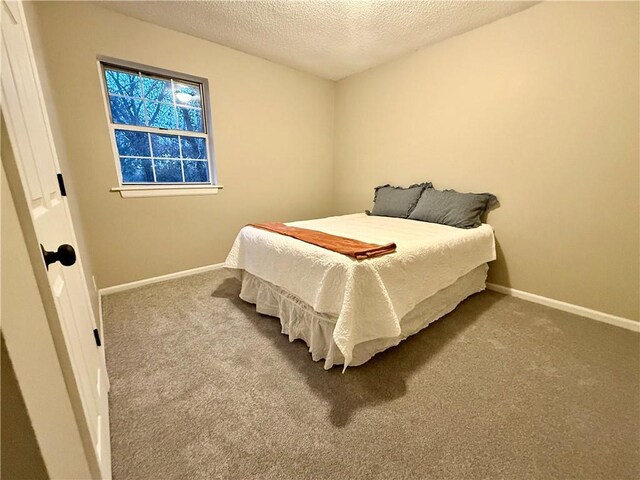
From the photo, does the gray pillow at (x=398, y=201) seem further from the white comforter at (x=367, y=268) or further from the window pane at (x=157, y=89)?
the window pane at (x=157, y=89)

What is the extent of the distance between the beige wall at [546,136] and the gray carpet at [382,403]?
520mm

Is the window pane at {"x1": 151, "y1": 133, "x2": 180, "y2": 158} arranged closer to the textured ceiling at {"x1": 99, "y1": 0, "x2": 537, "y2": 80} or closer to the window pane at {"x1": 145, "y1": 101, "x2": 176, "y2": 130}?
the window pane at {"x1": 145, "y1": 101, "x2": 176, "y2": 130}

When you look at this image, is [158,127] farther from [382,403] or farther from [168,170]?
[382,403]

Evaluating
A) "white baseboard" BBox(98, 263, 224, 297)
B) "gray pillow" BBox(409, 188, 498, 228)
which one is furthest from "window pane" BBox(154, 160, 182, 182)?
"gray pillow" BBox(409, 188, 498, 228)

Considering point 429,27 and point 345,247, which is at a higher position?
point 429,27

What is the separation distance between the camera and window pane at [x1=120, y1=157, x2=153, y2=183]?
2.55 m

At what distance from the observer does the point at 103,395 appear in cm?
121

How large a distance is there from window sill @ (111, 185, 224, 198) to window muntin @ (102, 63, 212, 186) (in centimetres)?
12

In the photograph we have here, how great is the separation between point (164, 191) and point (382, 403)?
264 centimetres

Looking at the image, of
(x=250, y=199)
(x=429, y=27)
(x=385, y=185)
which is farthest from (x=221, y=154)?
(x=429, y=27)

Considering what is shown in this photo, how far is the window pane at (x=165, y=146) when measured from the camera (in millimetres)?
2674

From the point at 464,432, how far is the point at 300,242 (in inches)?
50.1

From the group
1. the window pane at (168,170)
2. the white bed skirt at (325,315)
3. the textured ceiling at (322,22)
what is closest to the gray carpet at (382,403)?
the white bed skirt at (325,315)

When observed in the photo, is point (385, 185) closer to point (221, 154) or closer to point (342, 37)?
point (342, 37)
